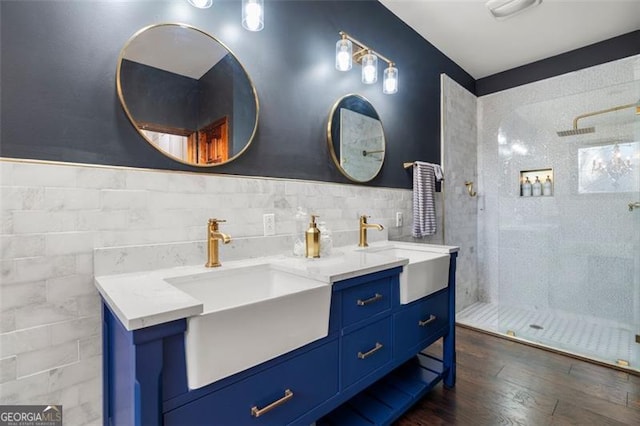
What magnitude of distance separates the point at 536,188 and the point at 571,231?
52cm

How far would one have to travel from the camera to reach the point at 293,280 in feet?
4.00

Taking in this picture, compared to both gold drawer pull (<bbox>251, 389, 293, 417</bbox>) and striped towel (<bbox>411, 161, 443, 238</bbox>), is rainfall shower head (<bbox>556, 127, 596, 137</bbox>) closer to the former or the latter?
striped towel (<bbox>411, 161, 443, 238</bbox>)

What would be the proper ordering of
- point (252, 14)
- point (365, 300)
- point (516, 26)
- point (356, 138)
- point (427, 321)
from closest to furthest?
point (365, 300) < point (252, 14) < point (427, 321) < point (356, 138) < point (516, 26)

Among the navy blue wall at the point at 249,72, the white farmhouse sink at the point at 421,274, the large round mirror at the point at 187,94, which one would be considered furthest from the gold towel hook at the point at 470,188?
the large round mirror at the point at 187,94

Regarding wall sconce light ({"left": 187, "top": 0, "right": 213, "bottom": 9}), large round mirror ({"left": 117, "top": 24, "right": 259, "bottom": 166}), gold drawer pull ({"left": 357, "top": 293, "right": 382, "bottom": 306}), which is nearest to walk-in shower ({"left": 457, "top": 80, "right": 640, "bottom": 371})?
gold drawer pull ({"left": 357, "top": 293, "right": 382, "bottom": 306})

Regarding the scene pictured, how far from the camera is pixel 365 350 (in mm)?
1232

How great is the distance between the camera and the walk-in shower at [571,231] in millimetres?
2584

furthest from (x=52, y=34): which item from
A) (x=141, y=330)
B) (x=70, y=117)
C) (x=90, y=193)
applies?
(x=141, y=330)

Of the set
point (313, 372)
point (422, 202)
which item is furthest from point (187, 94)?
point (422, 202)

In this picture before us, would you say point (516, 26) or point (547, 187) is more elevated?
point (516, 26)

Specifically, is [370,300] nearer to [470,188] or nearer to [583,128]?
[470,188]

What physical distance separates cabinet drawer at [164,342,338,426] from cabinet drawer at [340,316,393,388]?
0.20 feet

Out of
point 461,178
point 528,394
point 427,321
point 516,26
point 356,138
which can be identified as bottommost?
point 528,394

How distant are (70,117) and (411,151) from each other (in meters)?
2.25
